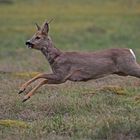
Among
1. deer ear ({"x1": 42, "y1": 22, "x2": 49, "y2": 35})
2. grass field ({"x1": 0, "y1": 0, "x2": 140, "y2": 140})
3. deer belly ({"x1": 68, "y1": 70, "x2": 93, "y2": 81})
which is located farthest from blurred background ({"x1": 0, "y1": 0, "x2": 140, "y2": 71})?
deer belly ({"x1": 68, "y1": 70, "x2": 93, "y2": 81})

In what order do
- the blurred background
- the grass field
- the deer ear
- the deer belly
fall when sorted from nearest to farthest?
the grass field
the deer belly
the deer ear
the blurred background

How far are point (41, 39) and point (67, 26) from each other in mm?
17170

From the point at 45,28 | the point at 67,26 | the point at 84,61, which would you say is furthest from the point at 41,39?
the point at 67,26

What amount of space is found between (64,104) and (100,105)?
615mm

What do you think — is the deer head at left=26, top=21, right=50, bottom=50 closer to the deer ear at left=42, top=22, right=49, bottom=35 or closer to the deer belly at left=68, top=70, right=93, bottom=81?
the deer ear at left=42, top=22, right=49, bottom=35

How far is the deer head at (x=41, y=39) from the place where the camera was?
515 inches

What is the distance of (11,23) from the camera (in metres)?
31.5

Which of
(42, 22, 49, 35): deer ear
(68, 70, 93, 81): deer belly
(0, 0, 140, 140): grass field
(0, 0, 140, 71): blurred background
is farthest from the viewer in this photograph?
(0, 0, 140, 71): blurred background

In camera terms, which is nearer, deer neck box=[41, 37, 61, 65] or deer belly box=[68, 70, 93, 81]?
deer belly box=[68, 70, 93, 81]

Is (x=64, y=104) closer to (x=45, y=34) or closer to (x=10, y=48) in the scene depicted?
(x=45, y=34)

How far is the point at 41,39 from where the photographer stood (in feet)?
43.1

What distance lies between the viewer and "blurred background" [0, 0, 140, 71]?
22.1 metres

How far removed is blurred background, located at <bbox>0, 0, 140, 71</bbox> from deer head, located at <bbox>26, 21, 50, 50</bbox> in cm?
492

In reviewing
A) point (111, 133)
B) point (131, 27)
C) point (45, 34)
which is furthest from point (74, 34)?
point (111, 133)
